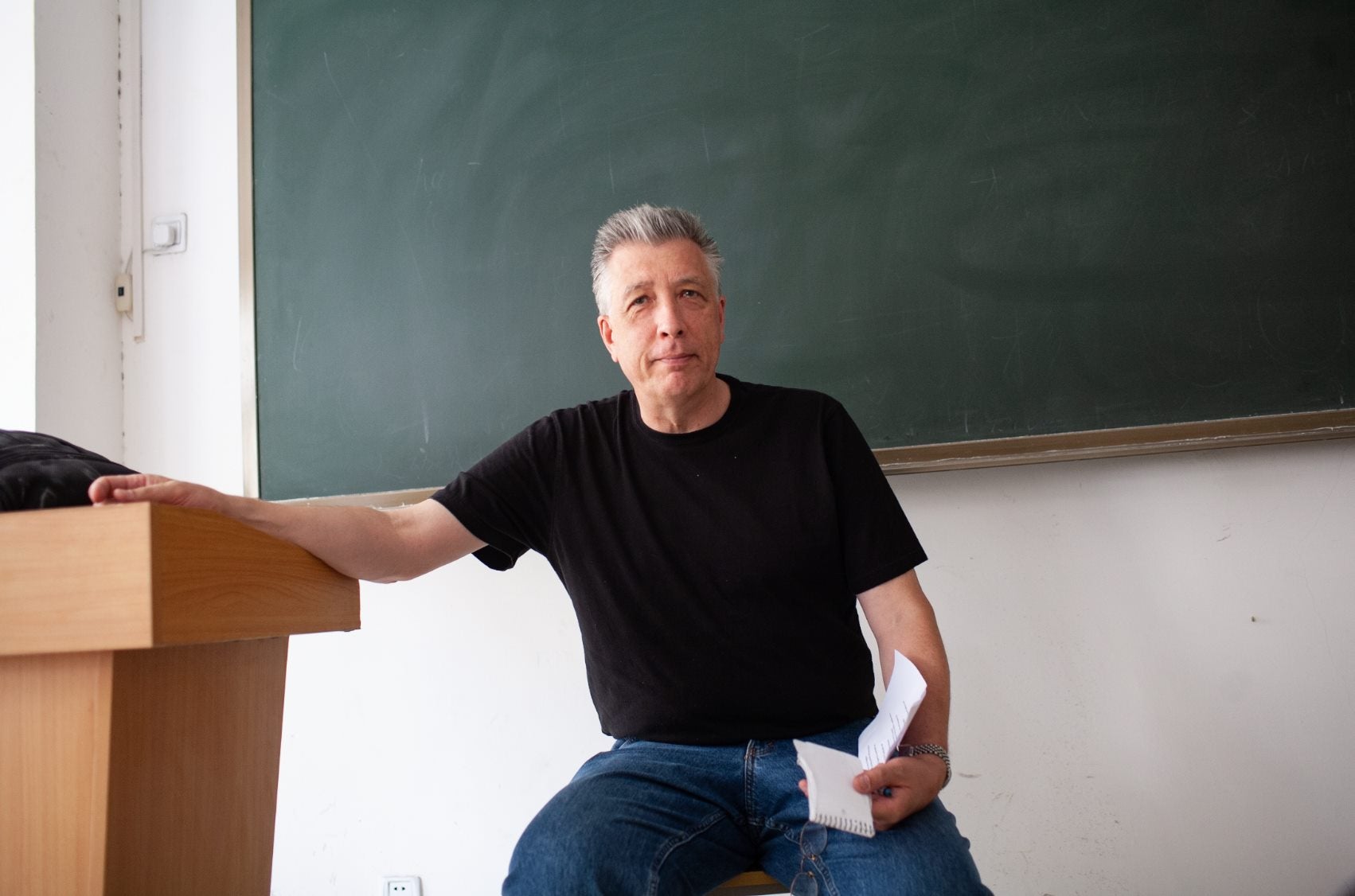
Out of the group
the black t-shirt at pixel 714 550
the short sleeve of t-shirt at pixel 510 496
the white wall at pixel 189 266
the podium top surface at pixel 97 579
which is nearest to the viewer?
the podium top surface at pixel 97 579

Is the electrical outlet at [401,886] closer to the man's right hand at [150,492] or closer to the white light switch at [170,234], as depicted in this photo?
the man's right hand at [150,492]

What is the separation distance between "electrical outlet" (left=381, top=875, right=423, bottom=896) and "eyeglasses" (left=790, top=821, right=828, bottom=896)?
1.19 meters

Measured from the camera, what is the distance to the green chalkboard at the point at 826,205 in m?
1.86

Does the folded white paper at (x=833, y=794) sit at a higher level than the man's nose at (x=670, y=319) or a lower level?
lower

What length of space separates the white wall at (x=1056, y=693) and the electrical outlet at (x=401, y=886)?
2cm

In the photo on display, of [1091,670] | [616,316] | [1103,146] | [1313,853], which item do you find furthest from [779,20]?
[1313,853]

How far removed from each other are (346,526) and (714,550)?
1.82 ft

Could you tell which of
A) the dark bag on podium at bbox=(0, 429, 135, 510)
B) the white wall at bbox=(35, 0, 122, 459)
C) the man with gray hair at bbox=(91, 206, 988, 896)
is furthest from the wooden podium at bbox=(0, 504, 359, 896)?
the white wall at bbox=(35, 0, 122, 459)

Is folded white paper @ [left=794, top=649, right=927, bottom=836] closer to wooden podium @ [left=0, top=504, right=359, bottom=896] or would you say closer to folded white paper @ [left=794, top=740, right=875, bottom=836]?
folded white paper @ [left=794, top=740, right=875, bottom=836]

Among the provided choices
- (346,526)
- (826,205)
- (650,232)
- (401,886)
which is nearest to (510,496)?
(346,526)

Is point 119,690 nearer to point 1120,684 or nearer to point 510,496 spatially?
point 510,496

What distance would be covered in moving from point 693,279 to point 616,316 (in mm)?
142

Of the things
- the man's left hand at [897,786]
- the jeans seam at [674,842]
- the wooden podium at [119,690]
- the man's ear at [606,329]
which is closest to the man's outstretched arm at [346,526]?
the wooden podium at [119,690]

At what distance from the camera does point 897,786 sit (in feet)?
4.15
